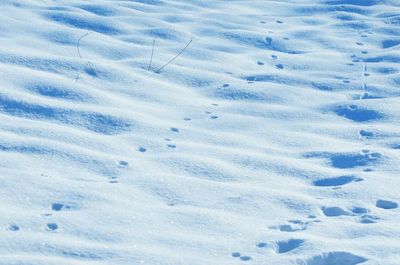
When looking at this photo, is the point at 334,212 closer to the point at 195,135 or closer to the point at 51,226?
the point at 195,135

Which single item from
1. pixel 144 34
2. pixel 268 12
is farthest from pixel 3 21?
pixel 268 12

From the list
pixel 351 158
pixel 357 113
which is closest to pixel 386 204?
pixel 351 158

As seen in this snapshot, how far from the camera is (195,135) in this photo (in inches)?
172

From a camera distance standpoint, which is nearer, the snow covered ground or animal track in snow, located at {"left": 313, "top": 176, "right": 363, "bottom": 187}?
the snow covered ground

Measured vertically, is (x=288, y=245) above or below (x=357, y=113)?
below

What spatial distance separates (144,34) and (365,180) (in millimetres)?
2596

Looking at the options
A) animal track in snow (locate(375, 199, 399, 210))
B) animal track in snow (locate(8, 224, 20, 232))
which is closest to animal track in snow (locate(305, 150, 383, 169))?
animal track in snow (locate(375, 199, 399, 210))

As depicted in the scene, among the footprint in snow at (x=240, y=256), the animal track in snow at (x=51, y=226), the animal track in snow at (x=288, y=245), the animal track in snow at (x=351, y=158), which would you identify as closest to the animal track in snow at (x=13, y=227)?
the animal track in snow at (x=51, y=226)

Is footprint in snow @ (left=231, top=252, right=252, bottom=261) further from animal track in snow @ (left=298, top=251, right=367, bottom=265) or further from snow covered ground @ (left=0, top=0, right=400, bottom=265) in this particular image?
animal track in snow @ (left=298, top=251, right=367, bottom=265)

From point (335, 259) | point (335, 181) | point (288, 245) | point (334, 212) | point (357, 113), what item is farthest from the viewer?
point (357, 113)

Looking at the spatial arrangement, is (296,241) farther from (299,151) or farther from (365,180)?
(299,151)

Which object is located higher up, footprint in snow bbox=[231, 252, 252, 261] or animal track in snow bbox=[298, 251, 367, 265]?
animal track in snow bbox=[298, 251, 367, 265]

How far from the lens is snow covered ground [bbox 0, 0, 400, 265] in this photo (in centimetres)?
320

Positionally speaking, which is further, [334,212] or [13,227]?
[334,212]
